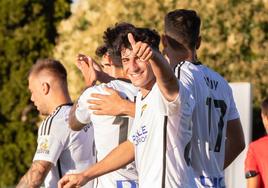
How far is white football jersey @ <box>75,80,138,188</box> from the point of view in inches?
310

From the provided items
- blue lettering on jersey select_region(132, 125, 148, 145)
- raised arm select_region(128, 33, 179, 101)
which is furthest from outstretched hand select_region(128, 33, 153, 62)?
blue lettering on jersey select_region(132, 125, 148, 145)

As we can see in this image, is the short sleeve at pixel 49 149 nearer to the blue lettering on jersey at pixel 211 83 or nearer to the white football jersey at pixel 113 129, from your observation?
the white football jersey at pixel 113 129

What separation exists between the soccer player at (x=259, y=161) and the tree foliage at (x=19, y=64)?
2082 cm

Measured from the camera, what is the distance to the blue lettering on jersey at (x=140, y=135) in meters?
6.86

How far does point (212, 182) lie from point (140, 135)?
652 millimetres

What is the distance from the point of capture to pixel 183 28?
721cm

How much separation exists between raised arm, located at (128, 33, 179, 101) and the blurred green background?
14667 millimetres

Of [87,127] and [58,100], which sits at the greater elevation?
[58,100]

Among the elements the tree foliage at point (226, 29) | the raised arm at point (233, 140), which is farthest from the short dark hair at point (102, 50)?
the tree foliage at point (226, 29)

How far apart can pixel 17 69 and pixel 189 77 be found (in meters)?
23.7

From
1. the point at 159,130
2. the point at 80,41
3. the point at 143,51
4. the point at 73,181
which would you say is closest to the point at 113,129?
the point at 73,181

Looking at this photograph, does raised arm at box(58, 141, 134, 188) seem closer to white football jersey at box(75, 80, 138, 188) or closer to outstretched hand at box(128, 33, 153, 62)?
white football jersey at box(75, 80, 138, 188)

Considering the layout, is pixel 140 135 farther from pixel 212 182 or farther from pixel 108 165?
pixel 212 182

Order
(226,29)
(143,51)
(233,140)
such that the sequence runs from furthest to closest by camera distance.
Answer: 1. (226,29)
2. (233,140)
3. (143,51)
